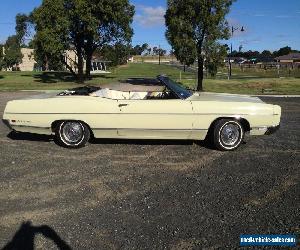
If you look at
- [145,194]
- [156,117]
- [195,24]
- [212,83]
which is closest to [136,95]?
[156,117]

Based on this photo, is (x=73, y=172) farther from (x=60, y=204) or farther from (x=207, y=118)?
(x=207, y=118)

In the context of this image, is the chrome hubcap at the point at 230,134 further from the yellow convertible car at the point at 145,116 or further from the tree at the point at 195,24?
the tree at the point at 195,24

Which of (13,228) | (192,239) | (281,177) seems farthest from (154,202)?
(281,177)

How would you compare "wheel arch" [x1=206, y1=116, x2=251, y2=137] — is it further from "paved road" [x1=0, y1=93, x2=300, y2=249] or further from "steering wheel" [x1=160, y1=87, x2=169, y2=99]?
"steering wheel" [x1=160, y1=87, x2=169, y2=99]

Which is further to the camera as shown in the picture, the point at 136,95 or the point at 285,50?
the point at 285,50

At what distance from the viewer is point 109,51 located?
3541 cm

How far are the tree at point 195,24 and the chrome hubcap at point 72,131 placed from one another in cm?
1549

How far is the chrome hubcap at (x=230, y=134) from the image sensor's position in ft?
24.2

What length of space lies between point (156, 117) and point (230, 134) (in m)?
1.39

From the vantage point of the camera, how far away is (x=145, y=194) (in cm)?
523

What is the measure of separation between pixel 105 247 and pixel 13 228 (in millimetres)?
1080

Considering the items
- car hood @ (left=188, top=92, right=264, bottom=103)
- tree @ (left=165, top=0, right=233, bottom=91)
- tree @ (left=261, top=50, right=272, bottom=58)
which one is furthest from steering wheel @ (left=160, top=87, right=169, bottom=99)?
tree @ (left=261, top=50, right=272, bottom=58)

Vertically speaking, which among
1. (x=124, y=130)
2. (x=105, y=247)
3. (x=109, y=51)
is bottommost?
(x=105, y=247)

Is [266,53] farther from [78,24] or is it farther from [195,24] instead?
[195,24]
